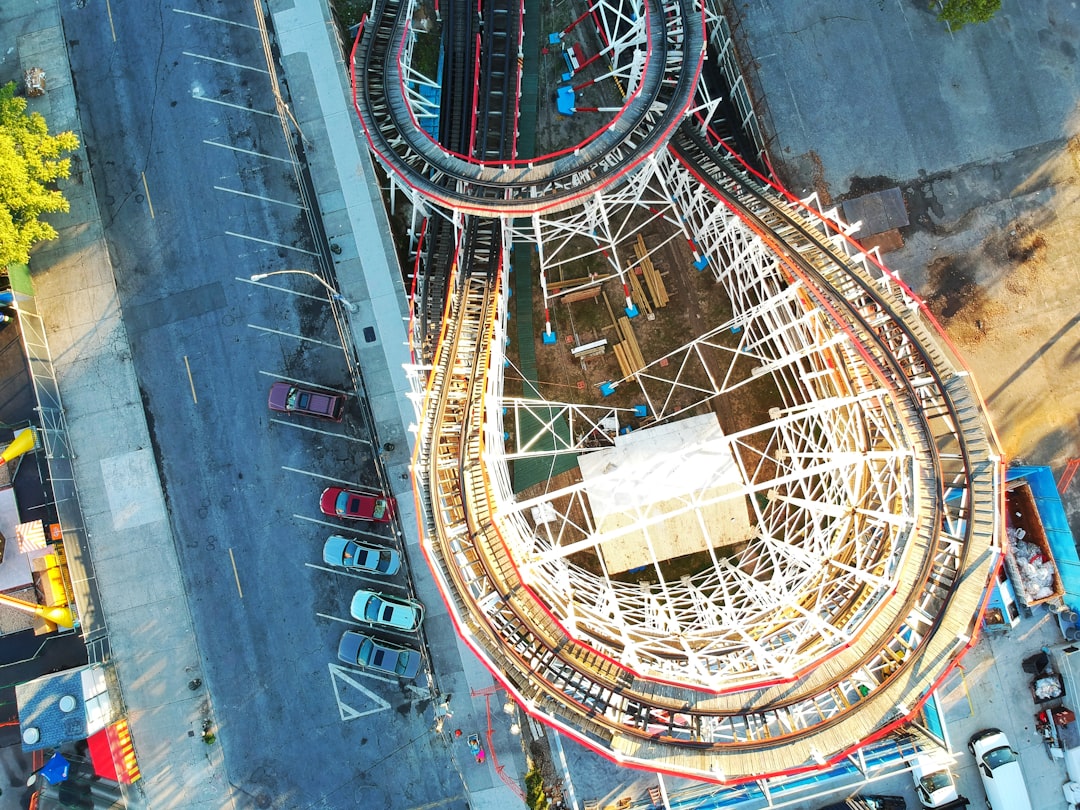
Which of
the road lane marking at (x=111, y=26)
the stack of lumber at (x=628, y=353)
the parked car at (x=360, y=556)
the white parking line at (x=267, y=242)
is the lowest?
the parked car at (x=360, y=556)

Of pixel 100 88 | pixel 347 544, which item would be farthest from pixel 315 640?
pixel 100 88

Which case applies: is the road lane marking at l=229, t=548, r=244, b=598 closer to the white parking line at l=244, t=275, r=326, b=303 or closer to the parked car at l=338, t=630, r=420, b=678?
the parked car at l=338, t=630, r=420, b=678

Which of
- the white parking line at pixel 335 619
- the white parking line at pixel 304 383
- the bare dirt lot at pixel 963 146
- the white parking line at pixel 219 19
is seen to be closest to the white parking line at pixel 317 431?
the white parking line at pixel 304 383

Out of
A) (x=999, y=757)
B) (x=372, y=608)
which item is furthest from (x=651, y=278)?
(x=999, y=757)

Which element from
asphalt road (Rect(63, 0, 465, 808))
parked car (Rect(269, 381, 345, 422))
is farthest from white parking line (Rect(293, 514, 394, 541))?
parked car (Rect(269, 381, 345, 422))

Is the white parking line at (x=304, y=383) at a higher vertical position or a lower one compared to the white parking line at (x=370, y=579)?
higher

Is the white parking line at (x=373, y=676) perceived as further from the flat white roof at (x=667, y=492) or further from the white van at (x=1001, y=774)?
the white van at (x=1001, y=774)

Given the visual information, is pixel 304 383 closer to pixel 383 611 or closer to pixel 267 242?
pixel 267 242
